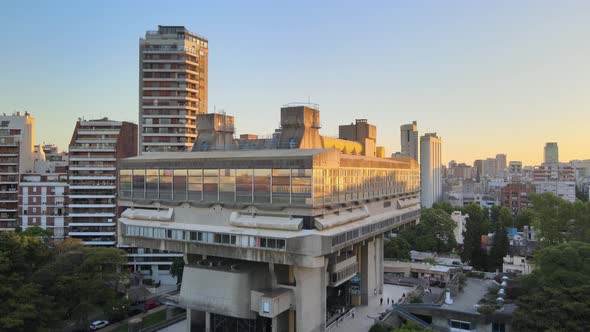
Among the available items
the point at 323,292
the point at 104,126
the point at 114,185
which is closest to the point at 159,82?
the point at 104,126

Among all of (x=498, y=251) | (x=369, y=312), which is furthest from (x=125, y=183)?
(x=498, y=251)

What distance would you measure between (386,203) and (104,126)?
1708 inches

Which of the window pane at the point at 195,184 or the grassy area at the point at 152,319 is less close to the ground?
the window pane at the point at 195,184

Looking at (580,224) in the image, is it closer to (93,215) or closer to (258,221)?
(258,221)

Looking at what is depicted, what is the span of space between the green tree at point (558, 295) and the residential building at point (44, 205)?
59.9 meters

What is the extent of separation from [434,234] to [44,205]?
207 ft

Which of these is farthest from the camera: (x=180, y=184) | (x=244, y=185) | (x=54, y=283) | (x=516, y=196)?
(x=516, y=196)

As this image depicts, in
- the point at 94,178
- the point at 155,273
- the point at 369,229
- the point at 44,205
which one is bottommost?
the point at 155,273

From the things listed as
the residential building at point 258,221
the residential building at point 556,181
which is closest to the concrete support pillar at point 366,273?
the residential building at point 258,221

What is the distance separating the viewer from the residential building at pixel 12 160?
65062mm

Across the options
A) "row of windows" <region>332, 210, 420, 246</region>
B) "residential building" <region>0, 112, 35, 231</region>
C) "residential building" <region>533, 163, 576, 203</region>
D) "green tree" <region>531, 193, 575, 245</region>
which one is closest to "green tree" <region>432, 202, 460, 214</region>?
"green tree" <region>531, 193, 575, 245</region>

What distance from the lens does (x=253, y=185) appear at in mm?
33719

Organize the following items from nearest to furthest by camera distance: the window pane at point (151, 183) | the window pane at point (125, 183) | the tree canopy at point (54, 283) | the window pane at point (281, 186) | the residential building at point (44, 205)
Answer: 1. the window pane at point (281, 186)
2. the tree canopy at point (54, 283)
3. the window pane at point (151, 183)
4. the window pane at point (125, 183)
5. the residential building at point (44, 205)

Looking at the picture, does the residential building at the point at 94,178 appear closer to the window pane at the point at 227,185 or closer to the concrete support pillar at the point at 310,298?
the window pane at the point at 227,185
